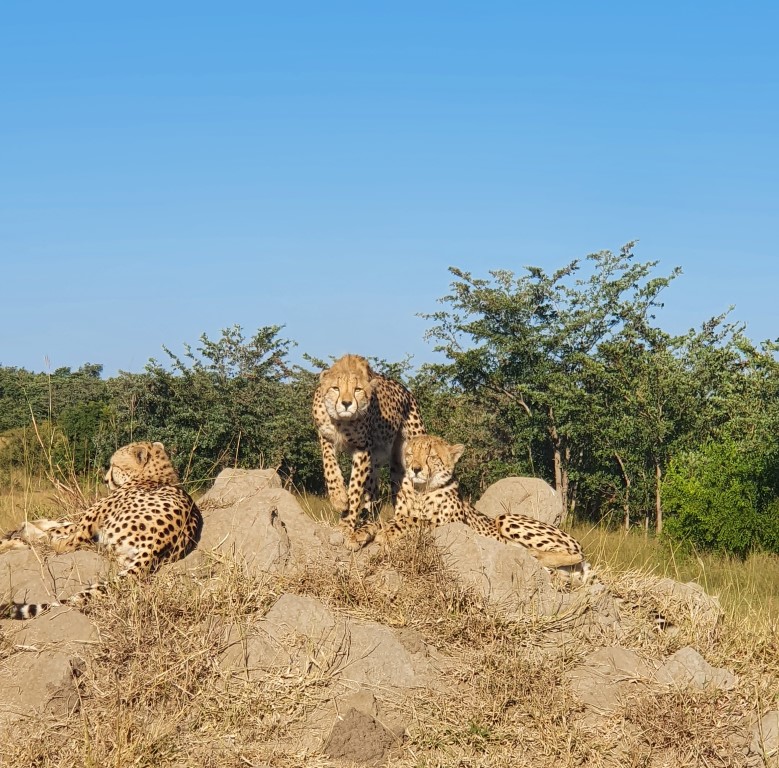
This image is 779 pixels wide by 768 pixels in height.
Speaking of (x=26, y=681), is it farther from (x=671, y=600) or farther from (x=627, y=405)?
(x=627, y=405)

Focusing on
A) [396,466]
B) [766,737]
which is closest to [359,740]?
[766,737]

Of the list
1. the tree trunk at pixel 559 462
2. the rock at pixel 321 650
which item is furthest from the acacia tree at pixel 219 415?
the rock at pixel 321 650

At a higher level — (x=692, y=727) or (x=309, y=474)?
(x=309, y=474)

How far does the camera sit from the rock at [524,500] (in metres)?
7.69

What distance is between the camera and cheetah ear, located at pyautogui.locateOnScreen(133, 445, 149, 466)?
682 centimetres

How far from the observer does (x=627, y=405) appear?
1111 cm

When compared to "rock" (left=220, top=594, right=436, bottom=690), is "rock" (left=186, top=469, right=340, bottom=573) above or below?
above

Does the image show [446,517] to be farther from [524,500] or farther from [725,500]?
[725,500]

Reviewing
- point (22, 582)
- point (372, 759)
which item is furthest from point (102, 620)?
point (372, 759)

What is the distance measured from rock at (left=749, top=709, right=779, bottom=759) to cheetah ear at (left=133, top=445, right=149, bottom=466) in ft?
13.9

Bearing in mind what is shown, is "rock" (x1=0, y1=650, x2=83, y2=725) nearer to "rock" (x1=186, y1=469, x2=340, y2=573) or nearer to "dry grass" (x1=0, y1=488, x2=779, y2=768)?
"dry grass" (x1=0, y1=488, x2=779, y2=768)

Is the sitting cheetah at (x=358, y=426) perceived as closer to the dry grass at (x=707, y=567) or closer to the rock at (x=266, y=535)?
the rock at (x=266, y=535)

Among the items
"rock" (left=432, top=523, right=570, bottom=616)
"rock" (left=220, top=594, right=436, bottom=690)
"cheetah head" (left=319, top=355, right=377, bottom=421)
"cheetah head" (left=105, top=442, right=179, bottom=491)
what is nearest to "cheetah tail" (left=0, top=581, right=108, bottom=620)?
"rock" (left=220, top=594, right=436, bottom=690)

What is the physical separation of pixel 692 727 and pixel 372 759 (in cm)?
163
